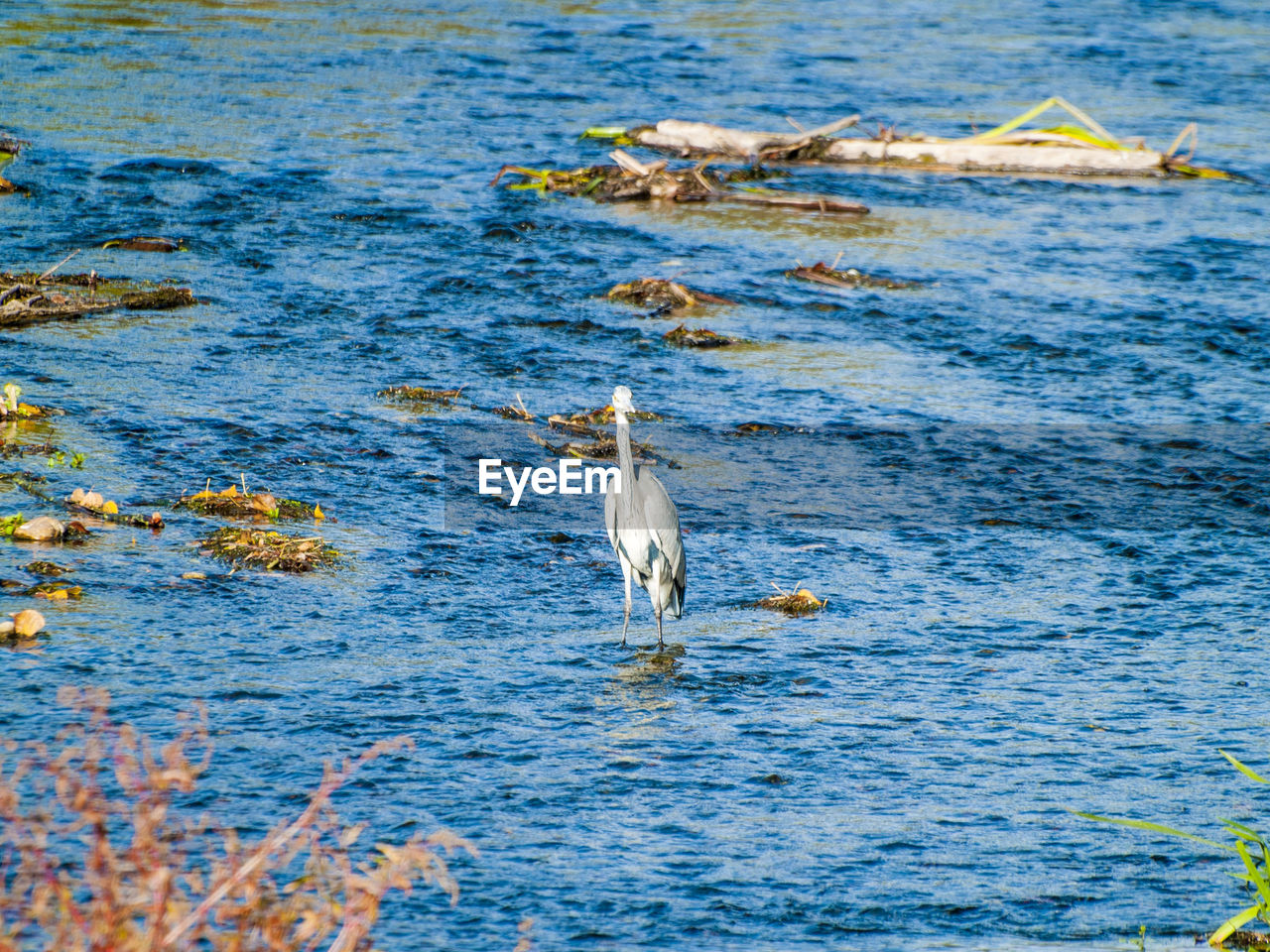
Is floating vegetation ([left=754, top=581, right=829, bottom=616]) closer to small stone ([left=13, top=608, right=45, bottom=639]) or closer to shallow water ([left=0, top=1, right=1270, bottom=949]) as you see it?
shallow water ([left=0, top=1, right=1270, bottom=949])

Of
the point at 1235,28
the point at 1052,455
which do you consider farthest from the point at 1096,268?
the point at 1235,28

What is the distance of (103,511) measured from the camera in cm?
614

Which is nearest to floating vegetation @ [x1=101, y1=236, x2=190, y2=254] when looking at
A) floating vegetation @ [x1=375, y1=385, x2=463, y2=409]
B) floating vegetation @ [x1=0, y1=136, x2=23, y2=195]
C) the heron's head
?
floating vegetation @ [x1=0, y1=136, x2=23, y2=195]

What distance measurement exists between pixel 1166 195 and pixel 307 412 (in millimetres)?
9013

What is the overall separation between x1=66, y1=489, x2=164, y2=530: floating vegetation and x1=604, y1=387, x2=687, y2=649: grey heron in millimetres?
1954

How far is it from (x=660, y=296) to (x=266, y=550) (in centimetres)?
453

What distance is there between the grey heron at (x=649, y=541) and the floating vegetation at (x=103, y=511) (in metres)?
1.95

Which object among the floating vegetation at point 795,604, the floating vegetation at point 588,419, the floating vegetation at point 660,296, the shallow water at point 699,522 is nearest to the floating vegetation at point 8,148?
the shallow water at point 699,522

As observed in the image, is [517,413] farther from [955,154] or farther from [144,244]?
[955,154]

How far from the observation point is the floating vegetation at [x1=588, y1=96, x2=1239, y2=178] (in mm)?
13516

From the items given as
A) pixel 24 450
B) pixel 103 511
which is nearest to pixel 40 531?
pixel 103 511

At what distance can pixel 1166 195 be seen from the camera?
13.4 meters

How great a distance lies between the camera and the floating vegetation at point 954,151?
44.3 feet

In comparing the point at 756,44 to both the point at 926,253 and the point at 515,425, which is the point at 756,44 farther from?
the point at 515,425
